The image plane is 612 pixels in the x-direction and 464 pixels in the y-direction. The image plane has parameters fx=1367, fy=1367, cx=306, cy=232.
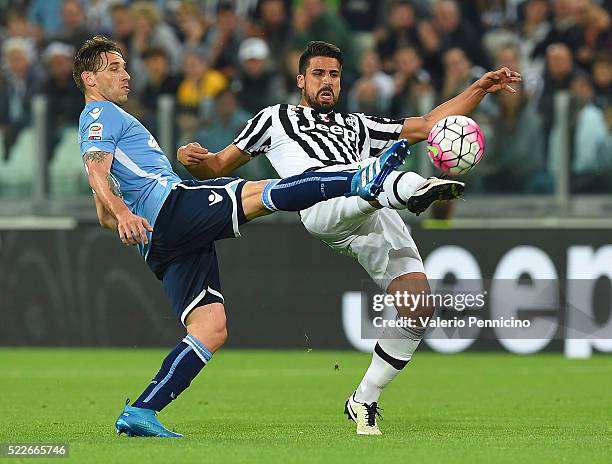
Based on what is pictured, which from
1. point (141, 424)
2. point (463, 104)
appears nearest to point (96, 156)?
point (141, 424)

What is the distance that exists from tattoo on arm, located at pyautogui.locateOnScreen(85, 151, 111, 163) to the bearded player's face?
1.82 m

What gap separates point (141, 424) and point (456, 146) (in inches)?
97.0

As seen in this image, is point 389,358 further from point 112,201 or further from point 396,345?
point 112,201

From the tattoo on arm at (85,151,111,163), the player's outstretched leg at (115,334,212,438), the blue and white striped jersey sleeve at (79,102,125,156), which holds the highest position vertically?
the blue and white striped jersey sleeve at (79,102,125,156)

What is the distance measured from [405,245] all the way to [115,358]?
668 centimetres

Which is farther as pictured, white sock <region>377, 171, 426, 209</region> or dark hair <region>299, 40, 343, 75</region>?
dark hair <region>299, 40, 343, 75</region>

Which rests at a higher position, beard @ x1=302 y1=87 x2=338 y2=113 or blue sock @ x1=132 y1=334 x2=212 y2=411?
beard @ x1=302 y1=87 x2=338 y2=113

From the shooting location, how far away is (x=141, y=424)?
7.77 metres

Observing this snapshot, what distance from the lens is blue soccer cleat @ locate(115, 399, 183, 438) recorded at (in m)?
7.77

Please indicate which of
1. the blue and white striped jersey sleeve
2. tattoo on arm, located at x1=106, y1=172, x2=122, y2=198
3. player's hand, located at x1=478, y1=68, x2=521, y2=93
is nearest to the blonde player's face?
the blue and white striped jersey sleeve

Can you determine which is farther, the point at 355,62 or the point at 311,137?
the point at 355,62

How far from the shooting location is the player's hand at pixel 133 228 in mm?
7391

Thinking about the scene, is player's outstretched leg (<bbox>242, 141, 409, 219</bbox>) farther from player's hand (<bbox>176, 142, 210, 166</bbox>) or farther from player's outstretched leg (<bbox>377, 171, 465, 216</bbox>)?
player's hand (<bbox>176, 142, 210, 166</bbox>)

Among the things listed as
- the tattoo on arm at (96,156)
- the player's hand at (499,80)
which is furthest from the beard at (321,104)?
the tattoo on arm at (96,156)
